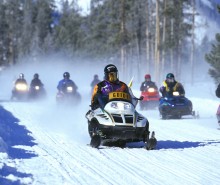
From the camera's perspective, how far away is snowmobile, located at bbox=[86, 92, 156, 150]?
1165cm

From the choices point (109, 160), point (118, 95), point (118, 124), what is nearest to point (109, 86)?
point (118, 95)

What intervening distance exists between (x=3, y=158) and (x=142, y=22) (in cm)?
7245

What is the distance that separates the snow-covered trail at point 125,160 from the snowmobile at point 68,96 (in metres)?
9.76

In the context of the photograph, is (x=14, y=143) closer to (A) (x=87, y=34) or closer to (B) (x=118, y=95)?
(B) (x=118, y=95)

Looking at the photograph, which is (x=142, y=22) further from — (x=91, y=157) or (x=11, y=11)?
(x=91, y=157)

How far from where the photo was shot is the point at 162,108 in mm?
21016

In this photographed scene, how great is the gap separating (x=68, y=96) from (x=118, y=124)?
14898mm

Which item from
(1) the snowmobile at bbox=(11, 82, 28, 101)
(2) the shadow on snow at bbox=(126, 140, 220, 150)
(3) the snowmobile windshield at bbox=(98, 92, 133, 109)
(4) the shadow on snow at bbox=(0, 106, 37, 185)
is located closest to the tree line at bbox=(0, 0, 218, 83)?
(1) the snowmobile at bbox=(11, 82, 28, 101)

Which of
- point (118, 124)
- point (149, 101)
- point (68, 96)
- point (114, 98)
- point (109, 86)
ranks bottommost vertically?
point (149, 101)

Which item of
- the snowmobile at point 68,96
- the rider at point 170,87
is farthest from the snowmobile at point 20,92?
the rider at point 170,87

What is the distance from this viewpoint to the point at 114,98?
1233 cm

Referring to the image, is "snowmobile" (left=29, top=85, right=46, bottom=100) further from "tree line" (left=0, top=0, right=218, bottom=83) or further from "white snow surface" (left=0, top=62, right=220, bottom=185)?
"tree line" (left=0, top=0, right=218, bottom=83)

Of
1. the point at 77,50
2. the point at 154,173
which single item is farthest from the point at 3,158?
the point at 77,50

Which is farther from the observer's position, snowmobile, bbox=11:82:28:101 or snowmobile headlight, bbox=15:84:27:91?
snowmobile headlight, bbox=15:84:27:91
